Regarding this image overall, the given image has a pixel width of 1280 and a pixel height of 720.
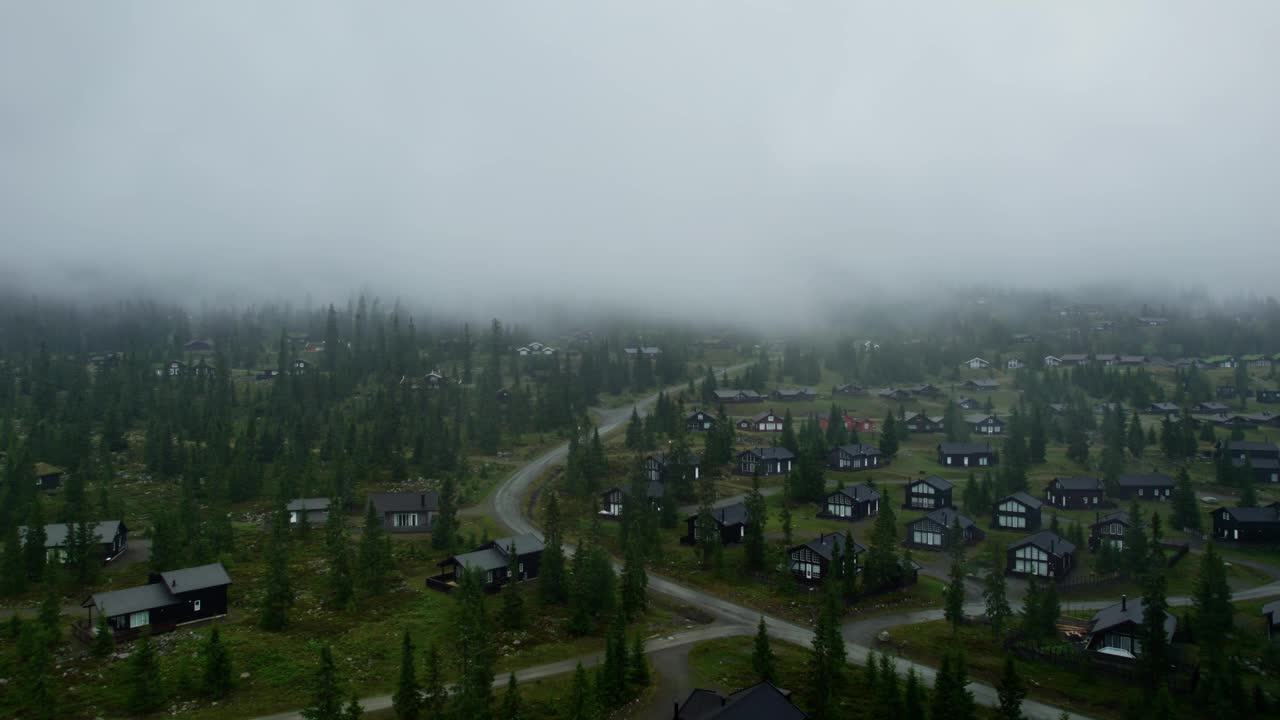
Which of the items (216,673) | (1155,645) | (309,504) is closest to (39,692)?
(216,673)

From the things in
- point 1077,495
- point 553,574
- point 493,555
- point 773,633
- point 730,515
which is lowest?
point 773,633

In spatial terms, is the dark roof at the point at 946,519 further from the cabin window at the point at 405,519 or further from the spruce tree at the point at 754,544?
the cabin window at the point at 405,519

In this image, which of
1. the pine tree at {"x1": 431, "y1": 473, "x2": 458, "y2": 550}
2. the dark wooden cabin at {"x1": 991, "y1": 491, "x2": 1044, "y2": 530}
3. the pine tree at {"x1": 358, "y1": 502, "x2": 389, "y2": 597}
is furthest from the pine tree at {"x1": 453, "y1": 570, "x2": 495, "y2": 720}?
the dark wooden cabin at {"x1": 991, "y1": 491, "x2": 1044, "y2": 530}

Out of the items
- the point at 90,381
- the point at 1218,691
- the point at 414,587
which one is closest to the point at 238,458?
the point at 414,587

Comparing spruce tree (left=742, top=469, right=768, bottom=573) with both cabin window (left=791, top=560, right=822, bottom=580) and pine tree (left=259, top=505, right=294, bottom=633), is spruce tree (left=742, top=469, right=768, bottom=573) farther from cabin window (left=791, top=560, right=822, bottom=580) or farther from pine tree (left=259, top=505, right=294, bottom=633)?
pine tree (left=259, top=505, right=294, bottom=633)

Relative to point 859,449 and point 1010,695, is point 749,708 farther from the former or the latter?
point 859,449

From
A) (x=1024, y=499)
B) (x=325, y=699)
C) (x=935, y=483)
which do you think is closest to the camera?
(x=325, y=699)

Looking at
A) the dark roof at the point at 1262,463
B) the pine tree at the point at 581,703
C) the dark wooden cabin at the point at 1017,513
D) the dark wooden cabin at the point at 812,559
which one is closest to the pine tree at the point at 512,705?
the pine tree at the point at 581,703
